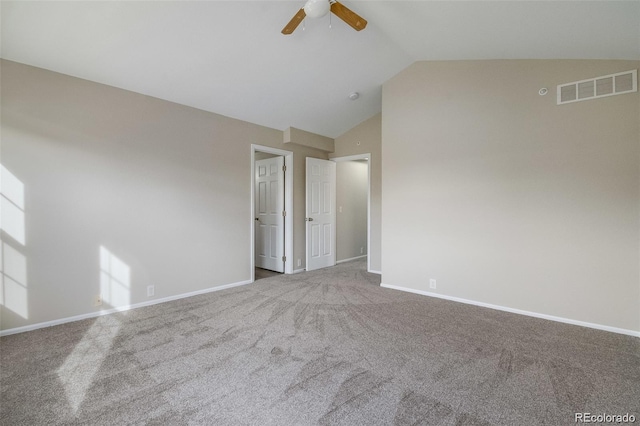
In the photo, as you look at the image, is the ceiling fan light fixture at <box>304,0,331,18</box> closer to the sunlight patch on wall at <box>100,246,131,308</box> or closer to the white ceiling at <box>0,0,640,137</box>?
the white ceiling at <box>0,0,640,137</box>

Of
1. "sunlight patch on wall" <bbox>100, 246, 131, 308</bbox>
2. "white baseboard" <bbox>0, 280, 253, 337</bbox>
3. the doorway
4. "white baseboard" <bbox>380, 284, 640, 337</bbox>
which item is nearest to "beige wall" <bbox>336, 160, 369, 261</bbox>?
the doorway

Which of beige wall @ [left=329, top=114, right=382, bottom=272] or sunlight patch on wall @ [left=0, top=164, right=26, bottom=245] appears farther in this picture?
beige wall @ [left=329, top=114, right=382, bottom=272]

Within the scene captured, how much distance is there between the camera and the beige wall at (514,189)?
108 inches

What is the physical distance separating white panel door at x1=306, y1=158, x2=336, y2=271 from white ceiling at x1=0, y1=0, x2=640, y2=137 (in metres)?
1.80

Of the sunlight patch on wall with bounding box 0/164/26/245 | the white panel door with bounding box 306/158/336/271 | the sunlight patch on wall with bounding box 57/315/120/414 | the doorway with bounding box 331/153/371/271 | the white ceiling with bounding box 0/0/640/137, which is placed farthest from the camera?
the doorway with bounding box 331/153/371/271

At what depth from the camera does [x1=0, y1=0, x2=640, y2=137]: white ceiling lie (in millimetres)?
2338

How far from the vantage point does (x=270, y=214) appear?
543 centimetres

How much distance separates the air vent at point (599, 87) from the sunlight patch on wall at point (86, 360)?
16.1 ft

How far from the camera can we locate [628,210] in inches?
105

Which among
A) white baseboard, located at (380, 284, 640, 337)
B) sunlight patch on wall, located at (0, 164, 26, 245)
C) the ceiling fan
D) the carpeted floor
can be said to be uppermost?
the ceiling fan

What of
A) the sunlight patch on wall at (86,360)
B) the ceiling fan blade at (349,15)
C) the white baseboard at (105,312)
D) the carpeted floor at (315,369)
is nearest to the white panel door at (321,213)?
the white baseboard at (105,312)

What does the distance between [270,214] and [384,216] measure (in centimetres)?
228

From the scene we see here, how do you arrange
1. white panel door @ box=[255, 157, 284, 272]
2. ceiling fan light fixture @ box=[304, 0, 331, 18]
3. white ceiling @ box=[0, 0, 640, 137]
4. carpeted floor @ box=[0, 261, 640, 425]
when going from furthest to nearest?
white panel door @ box=[255, 157, 284, 272], white ceiling @ box=[0, 0, 640, 137], ceiling fan light fixture @ box=[304, 0, 331, 18], carpeted floor @ box=[0, 261, 640, 425]

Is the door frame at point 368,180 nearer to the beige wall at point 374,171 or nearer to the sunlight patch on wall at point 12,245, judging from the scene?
the beige wall at point 374,171
